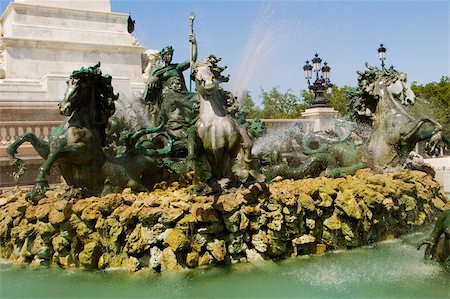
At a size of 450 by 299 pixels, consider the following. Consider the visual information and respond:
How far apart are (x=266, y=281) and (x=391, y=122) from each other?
4.32 meters

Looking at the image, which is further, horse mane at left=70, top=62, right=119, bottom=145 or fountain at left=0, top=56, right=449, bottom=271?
horse mane at left=70, top=62, right=119, bottom=145

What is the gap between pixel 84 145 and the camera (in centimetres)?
657

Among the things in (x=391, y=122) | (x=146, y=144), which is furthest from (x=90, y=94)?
(x=391, y=122)

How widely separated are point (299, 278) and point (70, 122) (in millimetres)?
3359

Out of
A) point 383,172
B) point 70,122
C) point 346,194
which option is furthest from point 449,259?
point 70,122

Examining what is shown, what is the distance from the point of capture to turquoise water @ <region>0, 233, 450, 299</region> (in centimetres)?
481

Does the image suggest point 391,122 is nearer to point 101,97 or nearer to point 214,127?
point 214,127

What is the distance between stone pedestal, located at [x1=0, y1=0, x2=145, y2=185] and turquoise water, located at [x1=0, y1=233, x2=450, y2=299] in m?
7.83

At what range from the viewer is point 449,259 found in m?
4.80

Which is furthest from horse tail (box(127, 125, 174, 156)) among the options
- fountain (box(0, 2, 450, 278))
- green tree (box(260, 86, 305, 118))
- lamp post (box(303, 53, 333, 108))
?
green tree (box(260, 86, 305, 118))

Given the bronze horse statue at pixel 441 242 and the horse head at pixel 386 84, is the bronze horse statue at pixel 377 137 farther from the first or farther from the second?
the bronze horse statue at pixel 441 242

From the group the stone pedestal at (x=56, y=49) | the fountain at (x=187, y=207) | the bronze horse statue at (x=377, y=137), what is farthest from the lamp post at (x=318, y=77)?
the fountain at (x=187, y=207)

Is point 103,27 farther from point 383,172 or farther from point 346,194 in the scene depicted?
point 346,194

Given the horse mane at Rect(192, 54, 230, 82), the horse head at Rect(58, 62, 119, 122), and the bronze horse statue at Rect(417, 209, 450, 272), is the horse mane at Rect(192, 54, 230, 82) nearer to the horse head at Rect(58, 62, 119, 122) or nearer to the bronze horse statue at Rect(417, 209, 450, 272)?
the horse head at Rect(58, 62, 119, 122)
